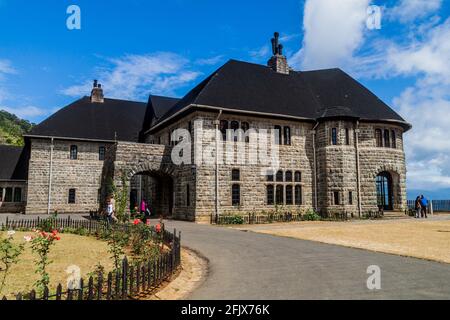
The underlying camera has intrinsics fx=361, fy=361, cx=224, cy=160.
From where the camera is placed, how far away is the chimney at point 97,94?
1537 inches

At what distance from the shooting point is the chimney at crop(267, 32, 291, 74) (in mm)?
31047

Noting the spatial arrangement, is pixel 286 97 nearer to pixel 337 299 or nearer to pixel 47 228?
pixel 47 228

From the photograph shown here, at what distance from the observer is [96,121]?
1447 inches

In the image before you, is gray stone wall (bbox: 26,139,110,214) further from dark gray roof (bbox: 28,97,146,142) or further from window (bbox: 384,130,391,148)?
window (bbox: 384,130,391,148)

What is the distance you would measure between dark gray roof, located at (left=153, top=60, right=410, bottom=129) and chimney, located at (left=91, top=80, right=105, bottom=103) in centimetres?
1405

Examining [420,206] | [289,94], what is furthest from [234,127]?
[420,206]

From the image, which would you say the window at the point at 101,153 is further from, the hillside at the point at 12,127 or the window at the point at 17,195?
the hillside at the point at 12,127

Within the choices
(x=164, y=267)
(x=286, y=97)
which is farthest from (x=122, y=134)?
(x=164, y=267)

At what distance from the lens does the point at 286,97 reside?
2761cm

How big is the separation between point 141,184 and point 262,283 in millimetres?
29444

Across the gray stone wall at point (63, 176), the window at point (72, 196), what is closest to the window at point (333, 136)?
the gray stone wall at point (63, 176)

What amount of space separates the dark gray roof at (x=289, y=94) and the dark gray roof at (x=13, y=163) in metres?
18.3

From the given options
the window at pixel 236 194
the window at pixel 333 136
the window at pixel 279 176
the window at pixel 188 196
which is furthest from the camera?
the window at pixel 333 136

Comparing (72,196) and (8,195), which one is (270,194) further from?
(8,195)
